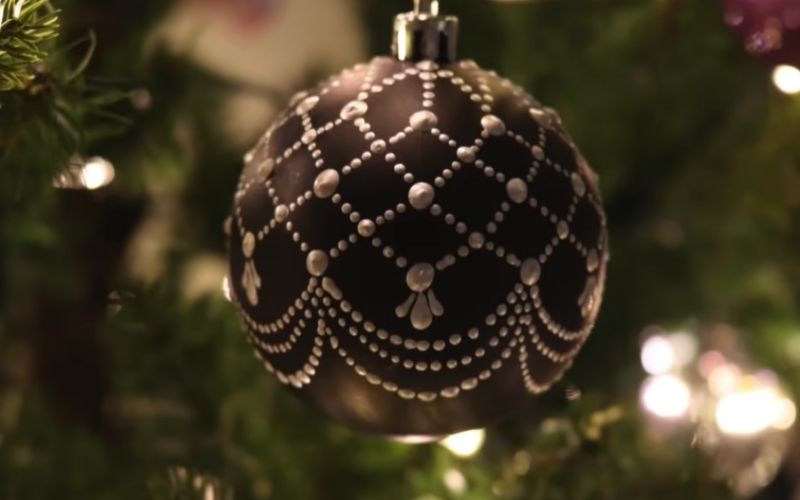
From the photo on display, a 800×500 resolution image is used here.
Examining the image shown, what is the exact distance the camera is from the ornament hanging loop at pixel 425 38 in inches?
24.9

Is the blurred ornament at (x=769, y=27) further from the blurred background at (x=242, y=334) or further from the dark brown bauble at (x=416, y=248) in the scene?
the dark brown bauble at (x=416, y=248)

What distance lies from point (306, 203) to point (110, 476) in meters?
0.49

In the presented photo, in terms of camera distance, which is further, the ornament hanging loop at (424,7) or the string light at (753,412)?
the string light at (753,412)

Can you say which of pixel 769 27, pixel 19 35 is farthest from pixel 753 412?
pixel 19 35

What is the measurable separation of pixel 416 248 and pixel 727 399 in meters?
0.97

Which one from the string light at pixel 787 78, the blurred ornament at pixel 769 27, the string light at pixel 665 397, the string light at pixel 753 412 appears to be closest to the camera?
the blurred ornament at pixel 769 27

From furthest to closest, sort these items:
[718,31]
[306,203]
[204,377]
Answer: [718,31] → [204,377] → [306,203]

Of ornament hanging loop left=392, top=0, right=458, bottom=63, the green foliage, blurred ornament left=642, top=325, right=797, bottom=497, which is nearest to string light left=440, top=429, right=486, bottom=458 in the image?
blurred ornament left=642, top=325, right=797, bottom=497

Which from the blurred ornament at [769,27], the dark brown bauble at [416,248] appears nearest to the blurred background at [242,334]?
the blurred ornament at [769,27]

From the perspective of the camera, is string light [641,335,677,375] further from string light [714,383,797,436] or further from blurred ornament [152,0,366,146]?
blurred ornament [152,0,366,146]

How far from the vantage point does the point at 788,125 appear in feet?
3.50

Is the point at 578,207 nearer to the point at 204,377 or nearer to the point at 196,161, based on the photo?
the point at 204,377

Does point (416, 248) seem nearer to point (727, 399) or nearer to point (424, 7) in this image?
point (424, 7)

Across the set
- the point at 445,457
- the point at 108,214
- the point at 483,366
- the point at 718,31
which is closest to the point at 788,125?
the point at 718,31
